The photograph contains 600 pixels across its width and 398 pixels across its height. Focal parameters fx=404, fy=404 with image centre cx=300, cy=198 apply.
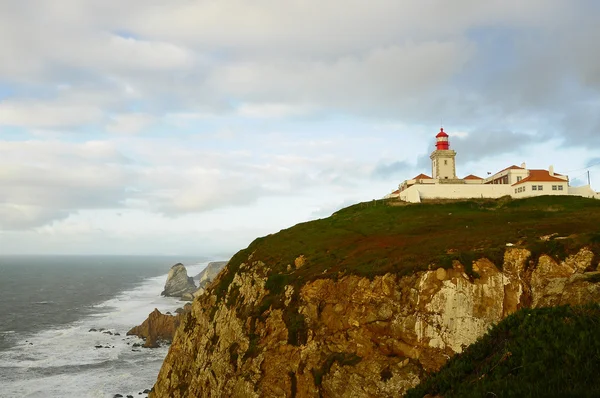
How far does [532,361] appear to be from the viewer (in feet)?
34.9

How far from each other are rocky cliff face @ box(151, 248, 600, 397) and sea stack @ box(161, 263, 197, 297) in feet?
354

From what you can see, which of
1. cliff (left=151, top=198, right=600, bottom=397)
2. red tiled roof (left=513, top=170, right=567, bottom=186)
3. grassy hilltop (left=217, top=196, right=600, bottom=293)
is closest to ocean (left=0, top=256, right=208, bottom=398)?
cliff (left=151, top=198, right=600, bottom=397)

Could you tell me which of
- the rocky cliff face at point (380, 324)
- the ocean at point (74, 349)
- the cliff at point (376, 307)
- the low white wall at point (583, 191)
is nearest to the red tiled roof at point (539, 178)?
the low white wall at point (583, 191)

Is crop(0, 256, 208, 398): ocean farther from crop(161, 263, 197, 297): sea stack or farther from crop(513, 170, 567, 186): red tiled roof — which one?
crop(513, 170, 567, 186): red tiled roof

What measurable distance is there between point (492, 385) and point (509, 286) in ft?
74.6

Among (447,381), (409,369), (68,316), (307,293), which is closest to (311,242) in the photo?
(307,293)

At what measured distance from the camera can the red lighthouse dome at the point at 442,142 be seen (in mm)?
80812

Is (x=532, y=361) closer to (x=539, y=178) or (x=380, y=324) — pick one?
(x=380, y=324)

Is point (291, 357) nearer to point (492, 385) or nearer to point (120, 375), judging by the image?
point (492, 385)

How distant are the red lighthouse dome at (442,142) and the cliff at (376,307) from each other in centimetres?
3758

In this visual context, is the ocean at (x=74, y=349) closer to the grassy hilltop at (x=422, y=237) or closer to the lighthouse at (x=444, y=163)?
the grassy hilltop at (x=422, y=237)

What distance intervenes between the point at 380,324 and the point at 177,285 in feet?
405

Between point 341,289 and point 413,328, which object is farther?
point 341,289

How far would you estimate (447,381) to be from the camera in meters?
11.9
